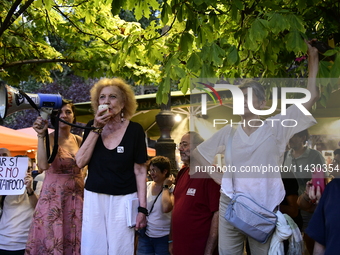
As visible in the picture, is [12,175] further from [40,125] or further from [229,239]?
[229,239]

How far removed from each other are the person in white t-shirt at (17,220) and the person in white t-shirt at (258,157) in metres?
2.81

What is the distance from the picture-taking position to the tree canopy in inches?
150

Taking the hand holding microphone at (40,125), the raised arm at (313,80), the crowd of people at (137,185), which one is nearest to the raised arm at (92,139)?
the crowd of people at (137,185)

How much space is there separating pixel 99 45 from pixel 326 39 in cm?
564

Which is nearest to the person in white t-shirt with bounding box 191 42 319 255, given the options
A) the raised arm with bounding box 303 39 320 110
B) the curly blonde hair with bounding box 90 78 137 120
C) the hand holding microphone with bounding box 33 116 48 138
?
the raised arm with bounding box 303 39 320 110

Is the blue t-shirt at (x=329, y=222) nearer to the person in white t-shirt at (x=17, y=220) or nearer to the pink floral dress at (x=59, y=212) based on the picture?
the pink floral dress at (x=59, y=212)

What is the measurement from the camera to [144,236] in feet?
18.9

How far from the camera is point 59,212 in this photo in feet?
14.9

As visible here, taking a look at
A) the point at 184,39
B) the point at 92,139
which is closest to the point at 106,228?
the point at 92,139

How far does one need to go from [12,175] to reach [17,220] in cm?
56

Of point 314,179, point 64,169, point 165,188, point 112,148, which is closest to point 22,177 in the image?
point 64,169

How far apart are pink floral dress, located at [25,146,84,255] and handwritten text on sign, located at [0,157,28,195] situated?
1220 millimetres

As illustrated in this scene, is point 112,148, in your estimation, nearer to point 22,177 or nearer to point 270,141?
point 270,141

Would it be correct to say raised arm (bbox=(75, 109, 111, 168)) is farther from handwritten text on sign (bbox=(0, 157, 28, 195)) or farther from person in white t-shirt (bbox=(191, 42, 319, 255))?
handwritten text on sign (bbox=(0, 157, 28, 195))
